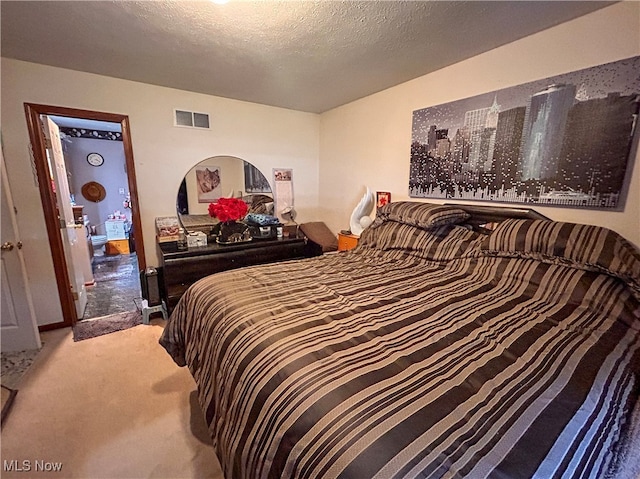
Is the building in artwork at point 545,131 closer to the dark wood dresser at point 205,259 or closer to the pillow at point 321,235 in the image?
the pillow at point 321,235

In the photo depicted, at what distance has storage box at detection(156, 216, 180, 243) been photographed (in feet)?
8.92

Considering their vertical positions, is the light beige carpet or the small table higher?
the small table

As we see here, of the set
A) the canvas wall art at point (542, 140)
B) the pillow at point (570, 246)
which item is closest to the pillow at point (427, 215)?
the canvas wall art at point (542, 140)

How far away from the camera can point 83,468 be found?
1353 mm

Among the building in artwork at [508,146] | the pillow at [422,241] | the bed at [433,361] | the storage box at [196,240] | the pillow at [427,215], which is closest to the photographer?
the bed at [433,361]

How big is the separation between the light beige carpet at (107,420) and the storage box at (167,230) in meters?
1.02

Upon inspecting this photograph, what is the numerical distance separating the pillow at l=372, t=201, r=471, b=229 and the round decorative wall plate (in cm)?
660

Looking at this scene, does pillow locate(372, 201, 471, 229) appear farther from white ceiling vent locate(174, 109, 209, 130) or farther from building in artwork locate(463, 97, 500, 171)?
white ceiling vent locate(174, 109, 209, 130)

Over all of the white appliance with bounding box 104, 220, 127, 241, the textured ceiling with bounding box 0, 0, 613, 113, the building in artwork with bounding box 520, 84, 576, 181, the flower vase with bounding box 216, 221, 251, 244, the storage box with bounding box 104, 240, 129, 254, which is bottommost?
the storage box with bounding box 104, 240, 129, 254

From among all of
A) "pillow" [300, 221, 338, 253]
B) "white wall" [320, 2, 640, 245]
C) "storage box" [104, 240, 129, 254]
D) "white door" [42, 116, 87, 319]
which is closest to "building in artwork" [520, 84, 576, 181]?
"white wall" [320, 2, 640, 245]

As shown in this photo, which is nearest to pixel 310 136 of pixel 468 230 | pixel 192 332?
pixel 468 230

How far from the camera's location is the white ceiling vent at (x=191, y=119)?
2.86 meters

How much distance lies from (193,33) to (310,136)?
2062 mm

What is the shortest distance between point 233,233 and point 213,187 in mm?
674
